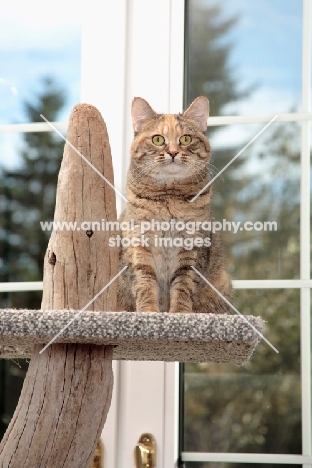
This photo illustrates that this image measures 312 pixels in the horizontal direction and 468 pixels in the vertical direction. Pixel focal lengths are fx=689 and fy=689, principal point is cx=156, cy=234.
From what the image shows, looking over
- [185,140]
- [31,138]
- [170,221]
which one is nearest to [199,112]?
[185,140]

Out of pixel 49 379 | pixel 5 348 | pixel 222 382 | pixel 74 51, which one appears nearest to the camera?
pixel 49 379

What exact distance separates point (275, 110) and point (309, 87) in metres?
0.10

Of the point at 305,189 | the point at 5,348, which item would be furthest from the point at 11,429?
the point at 305,189

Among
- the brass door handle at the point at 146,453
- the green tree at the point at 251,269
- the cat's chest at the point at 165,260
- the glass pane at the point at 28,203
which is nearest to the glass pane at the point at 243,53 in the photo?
the green tree at the point at 251,269

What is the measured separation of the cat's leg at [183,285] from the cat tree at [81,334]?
106 mm

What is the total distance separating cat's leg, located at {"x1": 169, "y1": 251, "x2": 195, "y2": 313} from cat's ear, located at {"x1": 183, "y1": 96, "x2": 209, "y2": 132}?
304 mm

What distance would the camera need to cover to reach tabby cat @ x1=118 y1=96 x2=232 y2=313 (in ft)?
4.64

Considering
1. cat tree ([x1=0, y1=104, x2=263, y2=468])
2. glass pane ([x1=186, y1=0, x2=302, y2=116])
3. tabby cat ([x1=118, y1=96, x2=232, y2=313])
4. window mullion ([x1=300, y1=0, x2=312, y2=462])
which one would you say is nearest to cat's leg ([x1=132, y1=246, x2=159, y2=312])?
tabby cat ([x1=118, y1=96, x2=232, y2=313])

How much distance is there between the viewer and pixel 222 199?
5.96 ft

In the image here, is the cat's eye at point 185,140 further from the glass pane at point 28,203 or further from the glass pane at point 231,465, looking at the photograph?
the glass pane at point 231,465

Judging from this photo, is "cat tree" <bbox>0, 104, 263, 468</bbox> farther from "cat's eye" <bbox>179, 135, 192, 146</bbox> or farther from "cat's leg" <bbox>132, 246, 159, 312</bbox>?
"cat's eye" <bbox>179, 135, 192, 146</bbox>

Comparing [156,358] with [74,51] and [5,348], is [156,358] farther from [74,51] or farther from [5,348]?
[74,51]

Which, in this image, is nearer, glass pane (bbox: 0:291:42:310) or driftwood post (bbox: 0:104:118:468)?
driftwood post (bbox: 0:104:118:468)

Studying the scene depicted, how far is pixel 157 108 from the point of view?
181 cm
